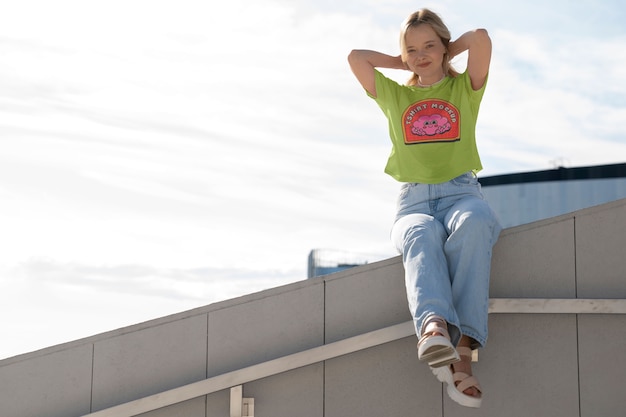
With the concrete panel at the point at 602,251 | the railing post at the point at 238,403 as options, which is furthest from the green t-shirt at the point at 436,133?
the railing post at the point at 238,403

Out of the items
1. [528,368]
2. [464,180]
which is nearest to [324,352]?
[528,368]

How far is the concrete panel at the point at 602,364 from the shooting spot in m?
5.09

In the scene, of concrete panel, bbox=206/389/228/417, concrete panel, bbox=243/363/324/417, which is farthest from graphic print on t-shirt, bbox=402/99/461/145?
concrete panel, bbox=206/389/228/417

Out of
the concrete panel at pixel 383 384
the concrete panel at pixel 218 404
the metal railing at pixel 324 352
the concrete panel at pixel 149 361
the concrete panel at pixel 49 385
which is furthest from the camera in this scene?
the concrete panel at pixel 49 385

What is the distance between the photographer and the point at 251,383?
5.39 m

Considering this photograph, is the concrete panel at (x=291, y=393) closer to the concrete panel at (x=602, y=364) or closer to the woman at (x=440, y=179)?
the woman at (x=440, y=179)

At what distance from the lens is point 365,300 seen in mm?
5344

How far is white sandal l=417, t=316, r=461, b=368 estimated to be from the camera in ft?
13.4

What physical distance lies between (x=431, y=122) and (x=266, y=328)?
5.34ft

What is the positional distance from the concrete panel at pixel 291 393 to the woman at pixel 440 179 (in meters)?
1.04

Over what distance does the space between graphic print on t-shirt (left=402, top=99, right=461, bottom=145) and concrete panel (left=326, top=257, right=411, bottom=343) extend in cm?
76

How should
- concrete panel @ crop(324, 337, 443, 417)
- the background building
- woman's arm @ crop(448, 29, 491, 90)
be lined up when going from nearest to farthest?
woman's arm @ crop(448, 29, 491, 90) → concrete panel @ crop(324, 337, 443, 417) → the background building

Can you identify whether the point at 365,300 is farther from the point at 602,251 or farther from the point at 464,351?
the point at 602,251

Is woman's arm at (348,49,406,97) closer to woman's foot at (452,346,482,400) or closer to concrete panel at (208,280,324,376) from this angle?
concrete panel at (208,280,324,376)
